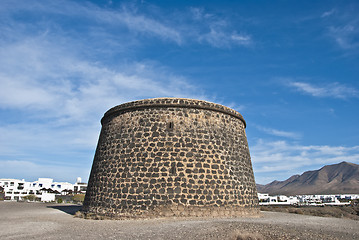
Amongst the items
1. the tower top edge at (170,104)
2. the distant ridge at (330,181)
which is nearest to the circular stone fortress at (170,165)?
the tower top edge at (170,104)

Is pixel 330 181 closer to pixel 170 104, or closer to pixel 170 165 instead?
pixel 170 104

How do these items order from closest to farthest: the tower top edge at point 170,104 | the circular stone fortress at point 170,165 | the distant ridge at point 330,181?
the circular stone fortress at point 170,165 → the tower top edge at point 170,104 → the distant ridge at point 330,181

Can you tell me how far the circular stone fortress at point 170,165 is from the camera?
11.8m

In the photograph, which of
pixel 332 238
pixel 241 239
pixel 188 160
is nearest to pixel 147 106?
pixel 188 160

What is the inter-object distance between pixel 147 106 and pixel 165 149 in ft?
8.26

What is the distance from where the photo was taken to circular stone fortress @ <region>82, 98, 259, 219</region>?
11.8 meters

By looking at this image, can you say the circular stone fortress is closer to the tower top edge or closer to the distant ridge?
the tower top edge

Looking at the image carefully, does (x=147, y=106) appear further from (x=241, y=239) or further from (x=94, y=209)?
(x=241, y=239)

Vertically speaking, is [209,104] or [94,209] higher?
[209,104]

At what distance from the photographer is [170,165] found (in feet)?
39.7

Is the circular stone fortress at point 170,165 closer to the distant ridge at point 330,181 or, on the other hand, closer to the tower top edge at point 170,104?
the tower top edge at point 170,104

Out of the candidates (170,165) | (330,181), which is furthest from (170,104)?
(330,181)

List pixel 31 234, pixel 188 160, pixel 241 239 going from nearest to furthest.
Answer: pixel 241 239 < pixel 31 234 < pixel 188 160

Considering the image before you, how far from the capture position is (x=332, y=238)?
7.36 metres
